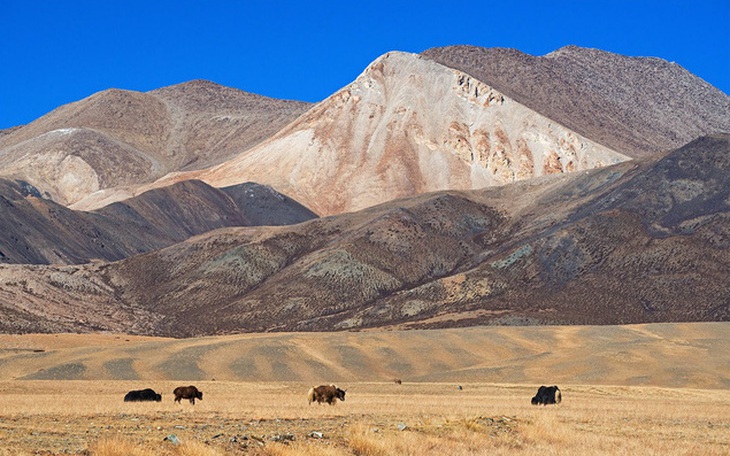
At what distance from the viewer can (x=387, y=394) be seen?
1895 inches

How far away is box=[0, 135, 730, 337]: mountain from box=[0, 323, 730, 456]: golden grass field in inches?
1437

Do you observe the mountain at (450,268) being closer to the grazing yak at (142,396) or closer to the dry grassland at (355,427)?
the grazing yak at (142,396)

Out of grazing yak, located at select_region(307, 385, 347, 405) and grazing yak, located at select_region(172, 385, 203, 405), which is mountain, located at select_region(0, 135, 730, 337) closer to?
grazing yak, located at select_region(172, 385, 203, 405)

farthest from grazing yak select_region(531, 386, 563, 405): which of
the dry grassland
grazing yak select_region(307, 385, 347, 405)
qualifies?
grazing yak select_region(307, 385, 347, 405)

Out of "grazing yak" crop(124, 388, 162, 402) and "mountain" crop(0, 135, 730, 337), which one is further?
"mountain" crop(0, 135, 730, 337)

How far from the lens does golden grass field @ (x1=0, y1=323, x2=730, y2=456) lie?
22969 mm

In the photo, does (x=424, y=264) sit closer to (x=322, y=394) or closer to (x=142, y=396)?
(x=142, y=396)

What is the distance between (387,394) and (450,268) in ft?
390

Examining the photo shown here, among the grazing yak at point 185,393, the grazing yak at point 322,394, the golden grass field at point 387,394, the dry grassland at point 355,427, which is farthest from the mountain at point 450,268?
the grazing yak at point 322,394

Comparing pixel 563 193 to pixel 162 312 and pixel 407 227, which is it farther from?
pixel 162 312

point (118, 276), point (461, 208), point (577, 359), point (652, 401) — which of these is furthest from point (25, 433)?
point (461, 208)

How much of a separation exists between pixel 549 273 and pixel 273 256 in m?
47.4

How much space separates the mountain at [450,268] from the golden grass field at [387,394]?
36492mm

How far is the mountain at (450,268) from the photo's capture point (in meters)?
134
